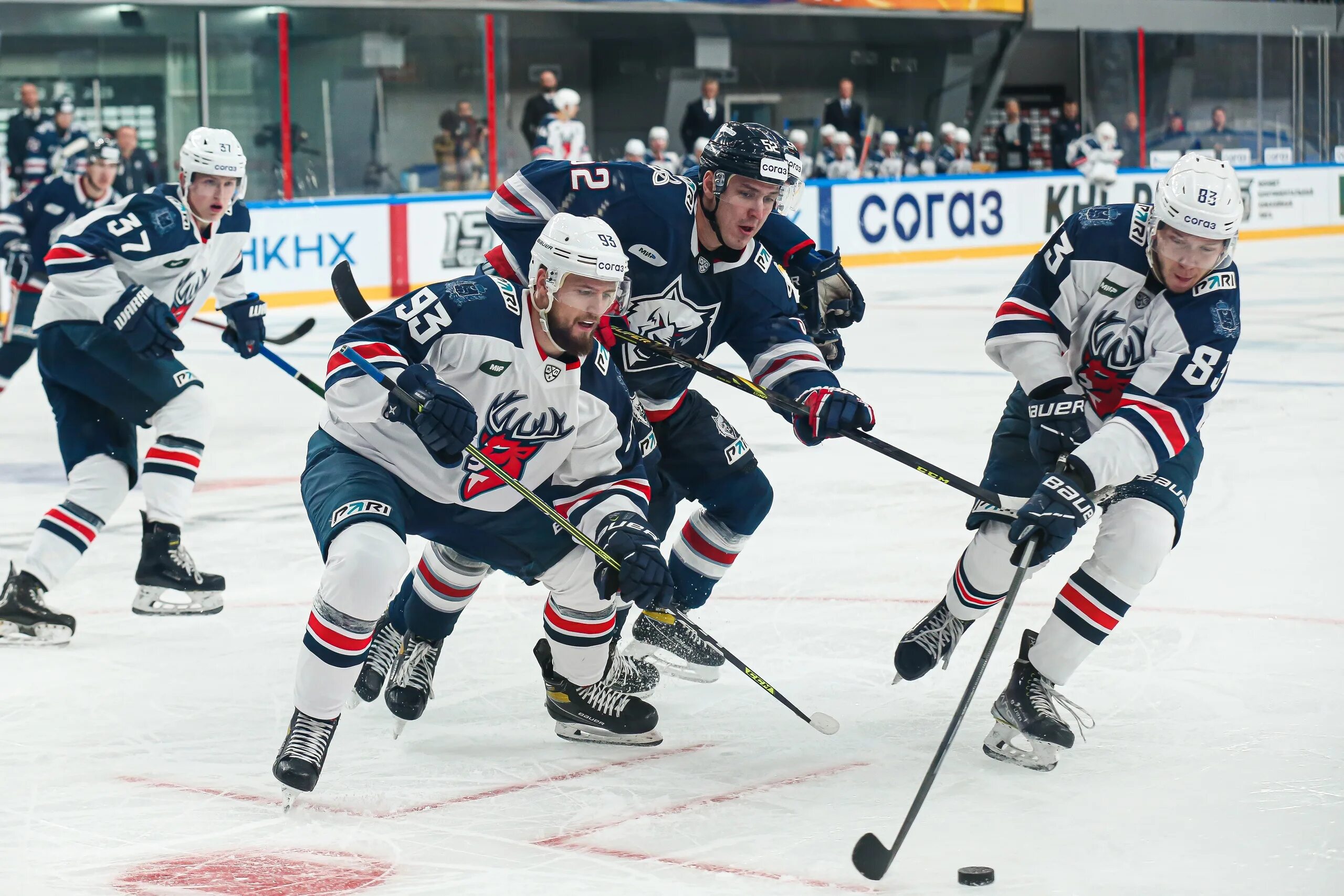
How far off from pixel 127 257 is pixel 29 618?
2.94ft

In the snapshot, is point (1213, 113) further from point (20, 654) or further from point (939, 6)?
point (20, 654)

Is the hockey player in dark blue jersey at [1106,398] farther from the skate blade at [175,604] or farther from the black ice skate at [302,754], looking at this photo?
the skate blade at [175,604]

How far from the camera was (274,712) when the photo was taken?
3.21 m

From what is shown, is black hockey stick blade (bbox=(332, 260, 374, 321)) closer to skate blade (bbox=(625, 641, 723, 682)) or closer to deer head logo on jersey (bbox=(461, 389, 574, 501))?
deer head logo on jersey (bbox=(461, 389, 574, 501))

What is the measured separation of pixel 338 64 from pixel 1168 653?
38.9 feet

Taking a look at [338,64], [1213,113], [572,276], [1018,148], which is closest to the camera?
[572,276]

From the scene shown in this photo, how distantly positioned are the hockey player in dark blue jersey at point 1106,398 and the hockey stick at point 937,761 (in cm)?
4

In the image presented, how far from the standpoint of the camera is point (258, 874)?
2.38 m

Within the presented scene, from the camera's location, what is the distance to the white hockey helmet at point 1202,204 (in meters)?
2.83

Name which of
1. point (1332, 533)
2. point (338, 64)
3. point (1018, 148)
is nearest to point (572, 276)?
point (1332, 533)

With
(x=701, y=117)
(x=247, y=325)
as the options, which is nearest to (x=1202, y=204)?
(x=247, y=325)

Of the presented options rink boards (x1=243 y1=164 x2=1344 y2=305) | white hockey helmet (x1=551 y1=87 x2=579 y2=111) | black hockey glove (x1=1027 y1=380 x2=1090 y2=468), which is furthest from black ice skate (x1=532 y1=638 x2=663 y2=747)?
white hockey helmet (x1=551 y1=87 x2=579 y2=111)

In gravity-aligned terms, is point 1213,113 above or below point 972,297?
above

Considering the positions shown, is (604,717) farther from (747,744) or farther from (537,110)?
(537,110)
